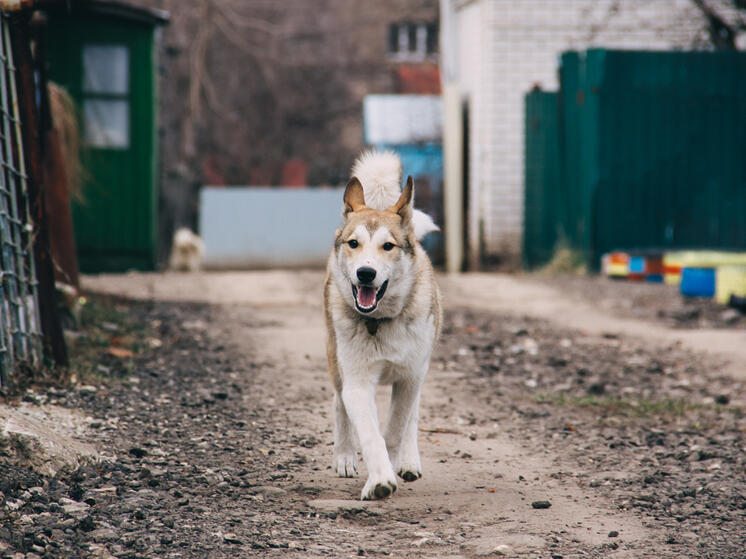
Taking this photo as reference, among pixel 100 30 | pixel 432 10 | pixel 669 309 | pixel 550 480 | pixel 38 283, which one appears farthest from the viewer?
pixel 432 10

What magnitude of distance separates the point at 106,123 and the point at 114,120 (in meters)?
0.11

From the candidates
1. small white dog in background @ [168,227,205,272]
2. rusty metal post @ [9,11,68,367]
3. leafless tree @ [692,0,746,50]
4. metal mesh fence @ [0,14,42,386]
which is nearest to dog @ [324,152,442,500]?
metal mesh fence @ [0,14,42,386]

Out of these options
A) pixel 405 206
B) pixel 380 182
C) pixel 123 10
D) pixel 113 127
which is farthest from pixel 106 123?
pixel 405 206

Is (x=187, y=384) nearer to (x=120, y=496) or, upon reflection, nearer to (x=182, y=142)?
(x=120, y=496)

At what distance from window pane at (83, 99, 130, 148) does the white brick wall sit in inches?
207

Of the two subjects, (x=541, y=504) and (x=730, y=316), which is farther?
(x=730, y=316)

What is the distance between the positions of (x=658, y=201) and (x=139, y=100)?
676 centimetres

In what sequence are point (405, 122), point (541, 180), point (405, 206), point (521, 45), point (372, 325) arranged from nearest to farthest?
point (372, 325), point (405, 206), point (541, 180), point (521, 45), point (405, 122)

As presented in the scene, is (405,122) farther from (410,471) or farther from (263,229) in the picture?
(410,471)

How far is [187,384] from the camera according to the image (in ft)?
20.5

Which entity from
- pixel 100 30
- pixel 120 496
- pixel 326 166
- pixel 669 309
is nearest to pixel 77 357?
pixel 120 496

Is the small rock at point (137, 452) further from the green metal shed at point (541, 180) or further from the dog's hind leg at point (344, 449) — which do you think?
the green metal shed at point (541, 180)

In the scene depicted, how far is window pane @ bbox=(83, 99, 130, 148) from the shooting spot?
1240 centimetres

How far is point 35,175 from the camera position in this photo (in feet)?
18.6
